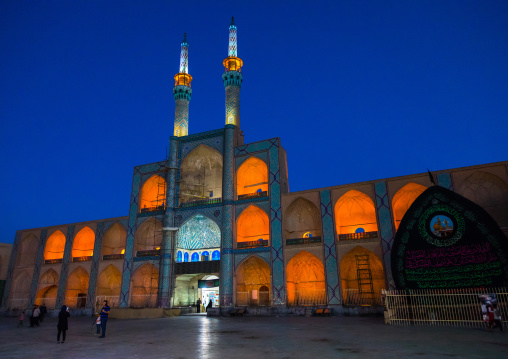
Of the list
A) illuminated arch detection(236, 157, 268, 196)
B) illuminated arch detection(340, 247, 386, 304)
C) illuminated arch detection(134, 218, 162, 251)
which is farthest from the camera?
illuminated arch detection(134, 218, 162, 251)

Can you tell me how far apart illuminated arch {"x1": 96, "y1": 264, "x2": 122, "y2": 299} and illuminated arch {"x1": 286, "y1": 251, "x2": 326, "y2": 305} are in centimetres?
1437

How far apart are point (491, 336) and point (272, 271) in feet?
46.4

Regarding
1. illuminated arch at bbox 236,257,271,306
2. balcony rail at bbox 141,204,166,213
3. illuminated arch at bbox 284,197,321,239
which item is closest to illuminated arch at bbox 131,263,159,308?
balcony rail at bbox 141,204,166,213

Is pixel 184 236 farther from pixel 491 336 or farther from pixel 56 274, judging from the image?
pixel 491 336

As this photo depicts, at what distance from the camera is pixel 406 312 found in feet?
47.3

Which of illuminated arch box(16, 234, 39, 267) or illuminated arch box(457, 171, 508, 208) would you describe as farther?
illuminated arch box(16, 234, 39, 267)

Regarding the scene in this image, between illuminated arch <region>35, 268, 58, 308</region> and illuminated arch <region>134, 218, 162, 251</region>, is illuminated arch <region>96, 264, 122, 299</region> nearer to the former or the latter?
illuminated arch <region>134, 218, 162, 251</region>

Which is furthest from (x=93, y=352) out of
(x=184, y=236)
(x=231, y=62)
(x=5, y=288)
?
(x=5, y=288)

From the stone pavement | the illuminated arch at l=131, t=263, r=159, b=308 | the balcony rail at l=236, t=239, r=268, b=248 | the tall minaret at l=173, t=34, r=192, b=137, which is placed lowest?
the stone pavement

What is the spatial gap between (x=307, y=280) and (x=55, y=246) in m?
23.0

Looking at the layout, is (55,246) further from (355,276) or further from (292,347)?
(292,347)

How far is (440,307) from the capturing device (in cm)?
1330

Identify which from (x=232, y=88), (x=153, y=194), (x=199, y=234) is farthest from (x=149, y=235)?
(x=232, y=88)

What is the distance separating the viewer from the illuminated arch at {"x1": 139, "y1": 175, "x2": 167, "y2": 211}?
94.2 feet
